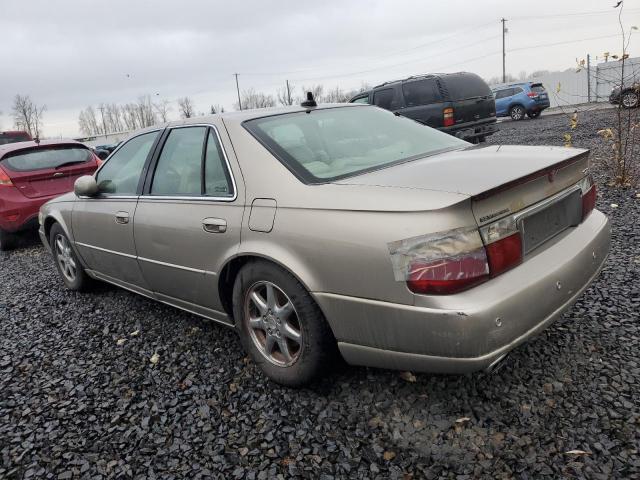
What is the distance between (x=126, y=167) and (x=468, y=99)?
9263 mm

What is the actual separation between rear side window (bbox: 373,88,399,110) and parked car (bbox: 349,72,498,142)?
72mm

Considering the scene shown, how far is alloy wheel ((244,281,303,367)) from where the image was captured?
2.50 m

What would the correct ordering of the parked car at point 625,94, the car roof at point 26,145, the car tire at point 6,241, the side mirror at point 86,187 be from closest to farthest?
the side mirror at point 86,187 → the parked car at point 625,94 → the car roof at point 26,145 → the car tire at point 6,241

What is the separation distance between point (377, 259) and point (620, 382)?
1.42 metres

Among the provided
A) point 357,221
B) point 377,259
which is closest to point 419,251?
point 377,259

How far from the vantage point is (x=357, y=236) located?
2.04 meters

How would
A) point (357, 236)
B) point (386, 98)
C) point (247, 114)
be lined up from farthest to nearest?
point (386, 98) < point (247, 114) < point (357, 236)

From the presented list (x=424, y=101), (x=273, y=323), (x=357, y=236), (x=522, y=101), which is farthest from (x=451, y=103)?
(x=522, y=101)

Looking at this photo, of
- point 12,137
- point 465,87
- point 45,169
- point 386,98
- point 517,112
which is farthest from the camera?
point 517,112

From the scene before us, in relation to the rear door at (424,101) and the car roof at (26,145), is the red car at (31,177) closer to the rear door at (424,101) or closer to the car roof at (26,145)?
the car roof at (26,145)

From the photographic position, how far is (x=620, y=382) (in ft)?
7.68

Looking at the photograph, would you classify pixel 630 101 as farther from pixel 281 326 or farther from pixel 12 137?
pixel 12 137

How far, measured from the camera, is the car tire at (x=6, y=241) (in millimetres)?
7184

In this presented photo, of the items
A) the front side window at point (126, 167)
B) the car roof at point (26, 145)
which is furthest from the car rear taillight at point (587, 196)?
the car roof at point (26, 145)
